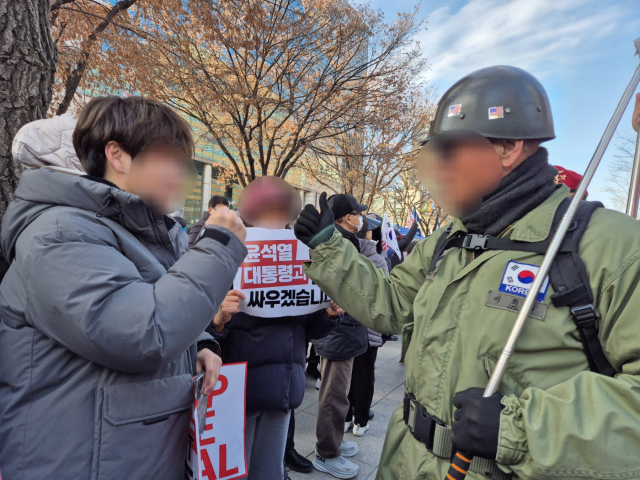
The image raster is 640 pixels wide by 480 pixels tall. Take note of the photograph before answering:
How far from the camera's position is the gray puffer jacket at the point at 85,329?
3.47ft

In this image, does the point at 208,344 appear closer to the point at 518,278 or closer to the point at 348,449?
the point at 518,278

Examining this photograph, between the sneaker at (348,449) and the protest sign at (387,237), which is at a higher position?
the protest sign at (387,237)

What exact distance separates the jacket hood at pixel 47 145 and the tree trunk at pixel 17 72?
1026 millimetres

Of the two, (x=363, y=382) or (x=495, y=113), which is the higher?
(x=495, y=113)

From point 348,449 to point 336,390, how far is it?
2.45 ft

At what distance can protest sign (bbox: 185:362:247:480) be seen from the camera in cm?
165

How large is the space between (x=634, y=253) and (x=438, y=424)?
77cm

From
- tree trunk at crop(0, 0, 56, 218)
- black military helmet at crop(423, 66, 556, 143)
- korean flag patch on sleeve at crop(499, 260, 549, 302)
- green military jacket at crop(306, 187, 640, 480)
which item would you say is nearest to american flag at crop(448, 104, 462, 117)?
black military helmet at crop(423, 66, 556, 143)

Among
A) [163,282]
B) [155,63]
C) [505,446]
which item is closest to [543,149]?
[505,446]

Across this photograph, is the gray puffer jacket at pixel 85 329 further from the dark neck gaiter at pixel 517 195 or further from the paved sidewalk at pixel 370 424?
the paved sidewalk at pixel 370 424

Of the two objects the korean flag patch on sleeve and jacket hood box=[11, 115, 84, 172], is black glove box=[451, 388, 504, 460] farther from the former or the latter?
jacket hood box=[11, 115, 84, 172]

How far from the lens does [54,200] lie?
3.87 ft

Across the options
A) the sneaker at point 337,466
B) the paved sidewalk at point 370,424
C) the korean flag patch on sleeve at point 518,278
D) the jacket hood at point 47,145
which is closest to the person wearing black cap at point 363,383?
the paved sidewalk at point 370,424

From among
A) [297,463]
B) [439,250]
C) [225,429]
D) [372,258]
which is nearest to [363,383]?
[297,463]
